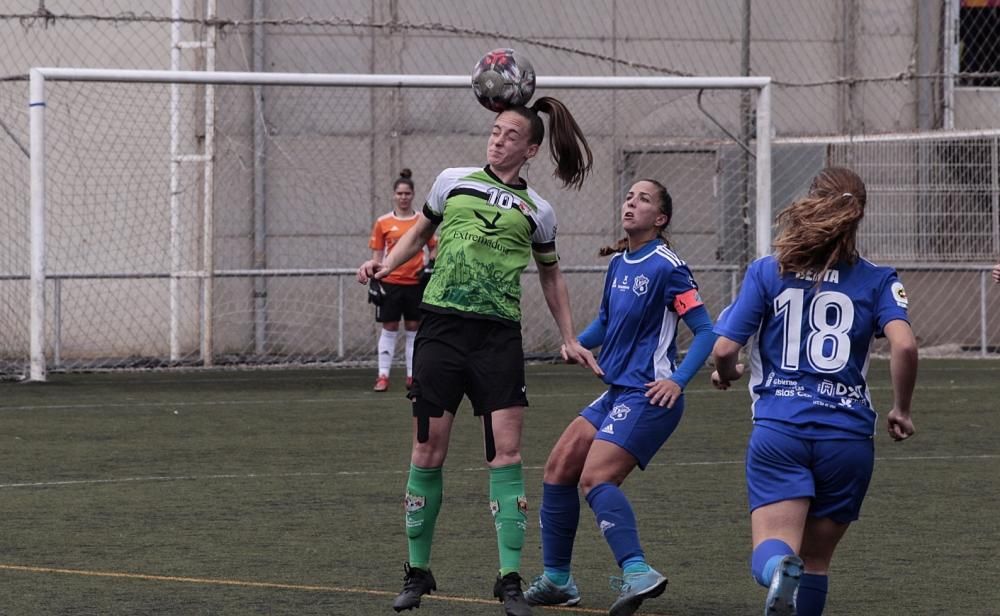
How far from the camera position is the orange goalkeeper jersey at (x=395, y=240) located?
15.0 m

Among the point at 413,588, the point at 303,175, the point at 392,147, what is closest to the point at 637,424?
the point at 413,588

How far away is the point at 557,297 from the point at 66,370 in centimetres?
1145

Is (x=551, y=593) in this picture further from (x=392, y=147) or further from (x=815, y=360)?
(x=392, y=147)

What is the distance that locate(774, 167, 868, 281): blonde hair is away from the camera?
16.9 ft

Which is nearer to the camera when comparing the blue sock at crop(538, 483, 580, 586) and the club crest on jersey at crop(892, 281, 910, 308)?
the club crest on jersey at crop(892, 281, 910, 308)

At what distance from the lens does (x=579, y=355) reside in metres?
6.41

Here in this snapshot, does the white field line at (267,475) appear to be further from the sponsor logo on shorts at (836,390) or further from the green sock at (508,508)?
Answer: the sponsor logo on shorts at (836,390)

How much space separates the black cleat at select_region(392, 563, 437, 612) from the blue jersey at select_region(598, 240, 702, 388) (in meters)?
0.99

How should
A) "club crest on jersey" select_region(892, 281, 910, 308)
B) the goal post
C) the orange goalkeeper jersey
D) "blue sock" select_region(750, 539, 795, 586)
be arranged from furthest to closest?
the goal post → the orange goalkeeper jersey → "club crest on jersey" select_region(892, 281, 910, 308) → "blue sock" select_region(750, 539, 795, 586)

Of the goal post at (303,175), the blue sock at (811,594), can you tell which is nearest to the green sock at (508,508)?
the blue sock at (811,594)

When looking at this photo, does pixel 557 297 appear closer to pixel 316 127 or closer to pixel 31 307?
pixel 31 307

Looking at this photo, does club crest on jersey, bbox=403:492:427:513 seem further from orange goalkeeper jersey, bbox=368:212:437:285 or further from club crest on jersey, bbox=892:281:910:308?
orange goalkeeper jersey, bbox=368:212:437:285

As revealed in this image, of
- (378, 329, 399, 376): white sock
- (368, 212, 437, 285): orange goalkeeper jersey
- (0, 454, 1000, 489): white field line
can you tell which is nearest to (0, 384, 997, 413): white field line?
(378, 329, 399, 376): white sock

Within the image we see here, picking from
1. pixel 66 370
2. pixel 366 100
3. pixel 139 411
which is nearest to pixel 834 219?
pixel 139 411
